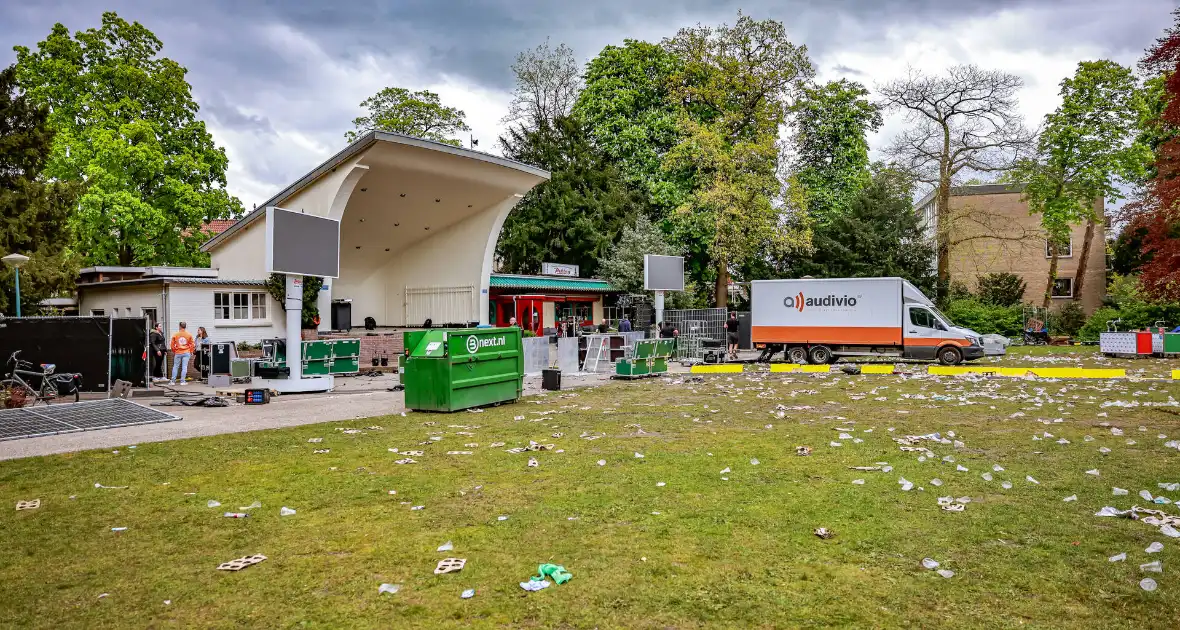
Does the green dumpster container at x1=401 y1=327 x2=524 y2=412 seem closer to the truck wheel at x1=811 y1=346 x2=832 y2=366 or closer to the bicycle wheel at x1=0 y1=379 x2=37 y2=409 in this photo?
the bicycle wheel at x1=0 y1=379 x2=37 y2=409

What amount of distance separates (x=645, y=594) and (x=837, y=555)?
1.47 meters

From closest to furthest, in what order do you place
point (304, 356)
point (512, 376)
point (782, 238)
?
point (512, 376) < point (304, 356) < point (782, 238)

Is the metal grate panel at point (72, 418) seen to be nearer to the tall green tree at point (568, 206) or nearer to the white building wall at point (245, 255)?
the white building wall at point (245, 255)

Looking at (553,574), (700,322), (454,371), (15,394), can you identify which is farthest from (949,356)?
(15,394)

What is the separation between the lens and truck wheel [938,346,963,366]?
23188mm

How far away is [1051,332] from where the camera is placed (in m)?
36.8

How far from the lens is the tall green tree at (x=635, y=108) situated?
133 feet

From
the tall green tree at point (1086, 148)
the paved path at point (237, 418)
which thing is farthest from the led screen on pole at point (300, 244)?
the tall green tree at point (1086, 148)

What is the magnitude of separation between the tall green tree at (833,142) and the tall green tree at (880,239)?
1.36 m

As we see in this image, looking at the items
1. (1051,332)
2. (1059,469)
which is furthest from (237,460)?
(1051,332)

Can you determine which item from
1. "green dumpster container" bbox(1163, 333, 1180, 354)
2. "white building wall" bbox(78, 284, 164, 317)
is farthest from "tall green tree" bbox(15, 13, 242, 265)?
"green dumpster container" bbox(1163, 333, 1180, 354)

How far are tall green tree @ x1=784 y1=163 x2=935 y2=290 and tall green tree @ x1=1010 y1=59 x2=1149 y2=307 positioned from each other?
18.2ft

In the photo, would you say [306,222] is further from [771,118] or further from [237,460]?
[771,118]

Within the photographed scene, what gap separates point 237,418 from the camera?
12703 mm
